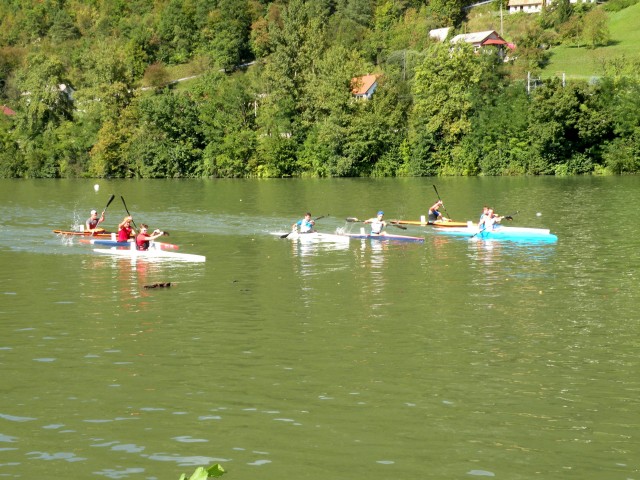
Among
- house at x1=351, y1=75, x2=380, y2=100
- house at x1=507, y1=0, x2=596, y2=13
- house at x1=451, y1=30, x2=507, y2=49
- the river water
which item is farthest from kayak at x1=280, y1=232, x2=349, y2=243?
house at x1=507, y1=0, x2=596, y2=13

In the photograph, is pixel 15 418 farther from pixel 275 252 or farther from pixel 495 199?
pixel 495 199

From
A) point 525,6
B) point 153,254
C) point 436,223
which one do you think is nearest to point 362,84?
point 525,6

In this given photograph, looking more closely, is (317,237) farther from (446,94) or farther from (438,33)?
(438,33)

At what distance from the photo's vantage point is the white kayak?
3697 centimetres

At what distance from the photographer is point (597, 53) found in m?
123

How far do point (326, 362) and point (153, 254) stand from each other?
1899cm

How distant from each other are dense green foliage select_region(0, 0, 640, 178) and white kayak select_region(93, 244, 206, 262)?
203ft

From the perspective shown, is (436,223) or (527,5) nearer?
(436,223)

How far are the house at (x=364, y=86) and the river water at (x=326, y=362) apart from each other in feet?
224

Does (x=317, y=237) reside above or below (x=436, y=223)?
below

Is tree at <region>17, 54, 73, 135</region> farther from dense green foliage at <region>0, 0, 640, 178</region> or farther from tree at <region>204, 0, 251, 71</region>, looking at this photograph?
tree at <region>204, 0, 251, 71</region>

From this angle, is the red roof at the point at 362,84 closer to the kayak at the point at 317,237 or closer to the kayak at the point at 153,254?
the kayak at the point at 317,237

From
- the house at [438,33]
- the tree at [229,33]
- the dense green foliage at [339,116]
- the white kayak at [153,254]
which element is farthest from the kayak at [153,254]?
the tree at [229,33]

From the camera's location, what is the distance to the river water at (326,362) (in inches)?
591
